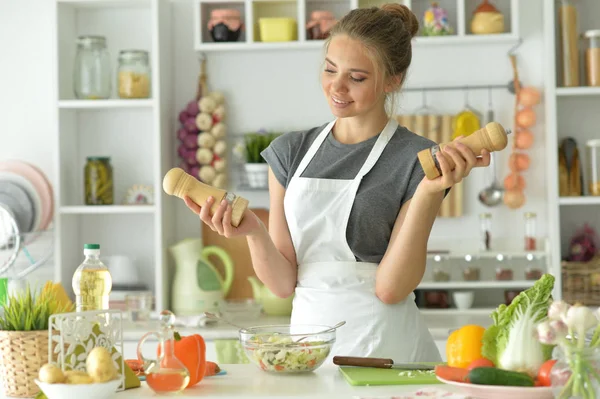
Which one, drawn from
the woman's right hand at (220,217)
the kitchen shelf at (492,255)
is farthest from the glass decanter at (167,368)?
the kitchen shelf at (492,255)

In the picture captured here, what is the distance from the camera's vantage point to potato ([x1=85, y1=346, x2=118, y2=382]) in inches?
54.2

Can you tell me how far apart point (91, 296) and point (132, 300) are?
161 cm

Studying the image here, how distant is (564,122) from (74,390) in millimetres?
2585

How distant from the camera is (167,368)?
1431mm

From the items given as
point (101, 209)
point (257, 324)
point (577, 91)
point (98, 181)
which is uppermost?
point (577, 91)

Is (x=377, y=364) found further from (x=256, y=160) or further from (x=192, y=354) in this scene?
(x=256, y=160)

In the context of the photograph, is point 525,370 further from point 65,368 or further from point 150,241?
point 150,241

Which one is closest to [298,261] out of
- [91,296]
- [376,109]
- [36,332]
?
[376,109]

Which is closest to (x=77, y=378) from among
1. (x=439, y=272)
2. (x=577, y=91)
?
(x=439, y=272)

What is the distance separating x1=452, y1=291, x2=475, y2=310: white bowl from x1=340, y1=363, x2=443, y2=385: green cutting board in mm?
1836

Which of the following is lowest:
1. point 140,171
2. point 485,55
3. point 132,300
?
point 132,300

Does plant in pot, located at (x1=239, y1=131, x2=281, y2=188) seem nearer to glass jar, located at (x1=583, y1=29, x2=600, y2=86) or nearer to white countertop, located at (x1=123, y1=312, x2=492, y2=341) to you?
white countertop, located at (x1=123, y1=312, x2=492, y2=341)

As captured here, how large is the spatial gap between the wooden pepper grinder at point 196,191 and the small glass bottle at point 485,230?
1.94 metres

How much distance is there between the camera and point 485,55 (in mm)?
3516
